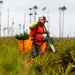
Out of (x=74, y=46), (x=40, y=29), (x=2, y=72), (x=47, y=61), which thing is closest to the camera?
(x=2, y=72)

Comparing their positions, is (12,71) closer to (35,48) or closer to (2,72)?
(2,72)

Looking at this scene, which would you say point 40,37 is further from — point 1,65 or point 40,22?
Answer: point 1,65

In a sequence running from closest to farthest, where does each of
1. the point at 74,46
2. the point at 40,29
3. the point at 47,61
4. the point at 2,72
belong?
the point at 2,72 → the point at 47,61 → the point at 74,46 → the point at 40,29

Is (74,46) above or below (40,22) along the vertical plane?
below

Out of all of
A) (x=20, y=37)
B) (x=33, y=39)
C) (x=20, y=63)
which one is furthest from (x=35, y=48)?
(x=20, y=63)

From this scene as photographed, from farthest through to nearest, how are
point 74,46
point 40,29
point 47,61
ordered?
point 40,29
point 74,46
point 47,61

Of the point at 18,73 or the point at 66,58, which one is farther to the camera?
the point at 66,58

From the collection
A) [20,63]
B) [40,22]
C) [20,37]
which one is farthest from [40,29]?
[20,63]

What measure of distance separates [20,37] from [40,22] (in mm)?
1272

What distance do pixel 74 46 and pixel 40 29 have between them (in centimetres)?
160

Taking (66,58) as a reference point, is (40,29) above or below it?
above

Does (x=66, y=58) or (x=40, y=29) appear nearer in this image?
(x=66, y=58)

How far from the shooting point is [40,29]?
38.2ft

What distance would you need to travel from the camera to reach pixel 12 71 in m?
3.16
